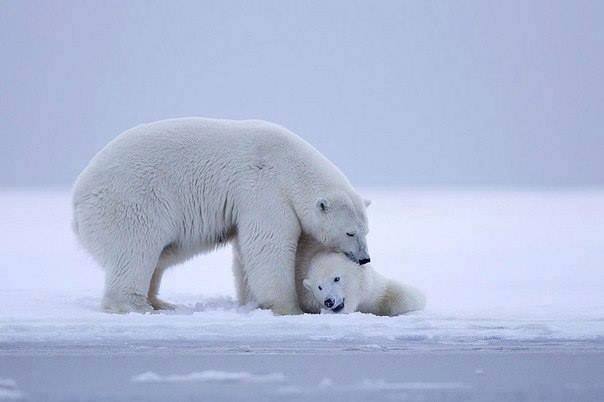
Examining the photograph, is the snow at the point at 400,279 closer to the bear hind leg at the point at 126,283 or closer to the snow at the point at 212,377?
the bear hind leg at the point at 126,283

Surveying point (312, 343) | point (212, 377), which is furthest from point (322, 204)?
point (212, 377)

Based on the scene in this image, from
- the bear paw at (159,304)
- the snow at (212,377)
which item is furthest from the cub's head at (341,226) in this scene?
the snow at (212,377)

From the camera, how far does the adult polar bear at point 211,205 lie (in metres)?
7.43

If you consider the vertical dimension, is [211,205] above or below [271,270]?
above

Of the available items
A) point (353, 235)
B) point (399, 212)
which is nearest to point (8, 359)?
point (353, 235)

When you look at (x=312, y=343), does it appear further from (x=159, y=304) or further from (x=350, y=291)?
(x=159, y=304)

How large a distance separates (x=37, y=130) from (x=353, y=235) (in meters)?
163

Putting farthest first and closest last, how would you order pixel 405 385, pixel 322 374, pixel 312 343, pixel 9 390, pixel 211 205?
pixel 211 205, pixel 312 343, pixel 322 374, pixel 405 385, pixel 9 390

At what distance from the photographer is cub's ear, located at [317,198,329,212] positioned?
7512mm

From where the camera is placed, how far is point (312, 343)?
19.5ft

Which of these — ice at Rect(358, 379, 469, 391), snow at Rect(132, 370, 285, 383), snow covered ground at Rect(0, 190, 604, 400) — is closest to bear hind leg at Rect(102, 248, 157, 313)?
snow covered ground at Rect(0, 190, 604, 400)

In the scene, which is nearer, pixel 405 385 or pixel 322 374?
pixel 405 385

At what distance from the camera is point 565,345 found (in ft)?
19.2

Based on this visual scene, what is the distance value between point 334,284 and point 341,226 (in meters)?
0.38
